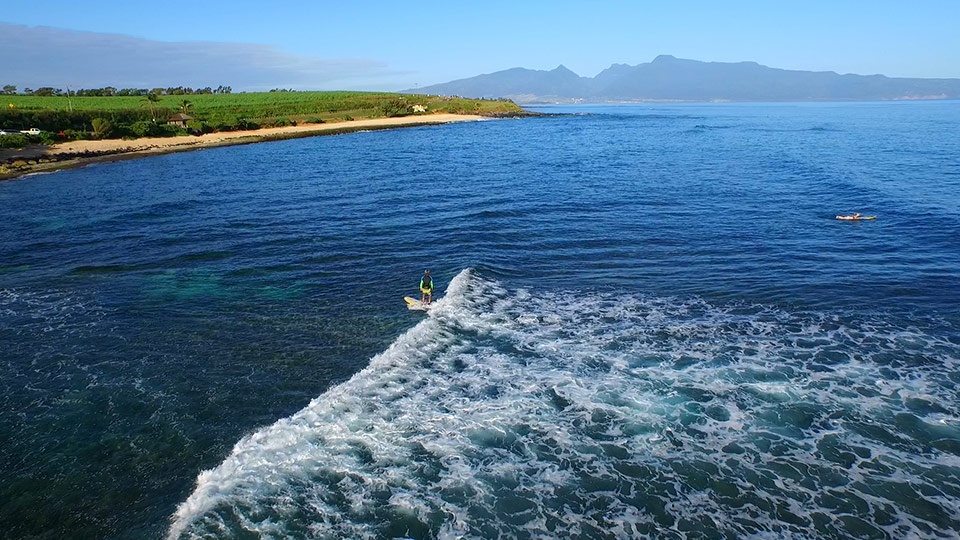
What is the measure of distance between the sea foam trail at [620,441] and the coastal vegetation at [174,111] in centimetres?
8017

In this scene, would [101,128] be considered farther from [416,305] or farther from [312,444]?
[312,444]

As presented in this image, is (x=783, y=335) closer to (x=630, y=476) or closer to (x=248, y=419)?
(x=630, y=476)

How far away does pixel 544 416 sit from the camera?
1591 cm

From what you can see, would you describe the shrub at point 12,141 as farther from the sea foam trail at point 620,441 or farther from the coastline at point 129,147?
the sea foam trail at point 620,441

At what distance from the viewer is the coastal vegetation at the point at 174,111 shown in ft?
283

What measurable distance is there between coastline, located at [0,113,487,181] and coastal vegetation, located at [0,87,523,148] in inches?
91.0

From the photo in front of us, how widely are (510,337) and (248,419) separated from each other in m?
9.46

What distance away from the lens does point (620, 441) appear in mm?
14703

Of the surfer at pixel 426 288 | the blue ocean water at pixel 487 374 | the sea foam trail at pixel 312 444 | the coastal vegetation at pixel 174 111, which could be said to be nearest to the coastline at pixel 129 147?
the coastal vegetation at pixel 174 111

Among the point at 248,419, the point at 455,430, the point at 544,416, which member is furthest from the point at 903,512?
the point at 248,419

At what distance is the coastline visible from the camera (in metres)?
65.1

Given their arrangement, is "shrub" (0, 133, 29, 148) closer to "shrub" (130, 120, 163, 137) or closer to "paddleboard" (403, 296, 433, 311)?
"shrub" (130, 120, 163, 137)

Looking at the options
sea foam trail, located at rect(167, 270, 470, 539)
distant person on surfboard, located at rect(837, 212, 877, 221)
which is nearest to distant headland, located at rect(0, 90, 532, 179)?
sea foam trail, located at rect(167, 270, 470, 539)

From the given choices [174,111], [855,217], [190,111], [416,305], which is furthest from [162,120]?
[855,217]
